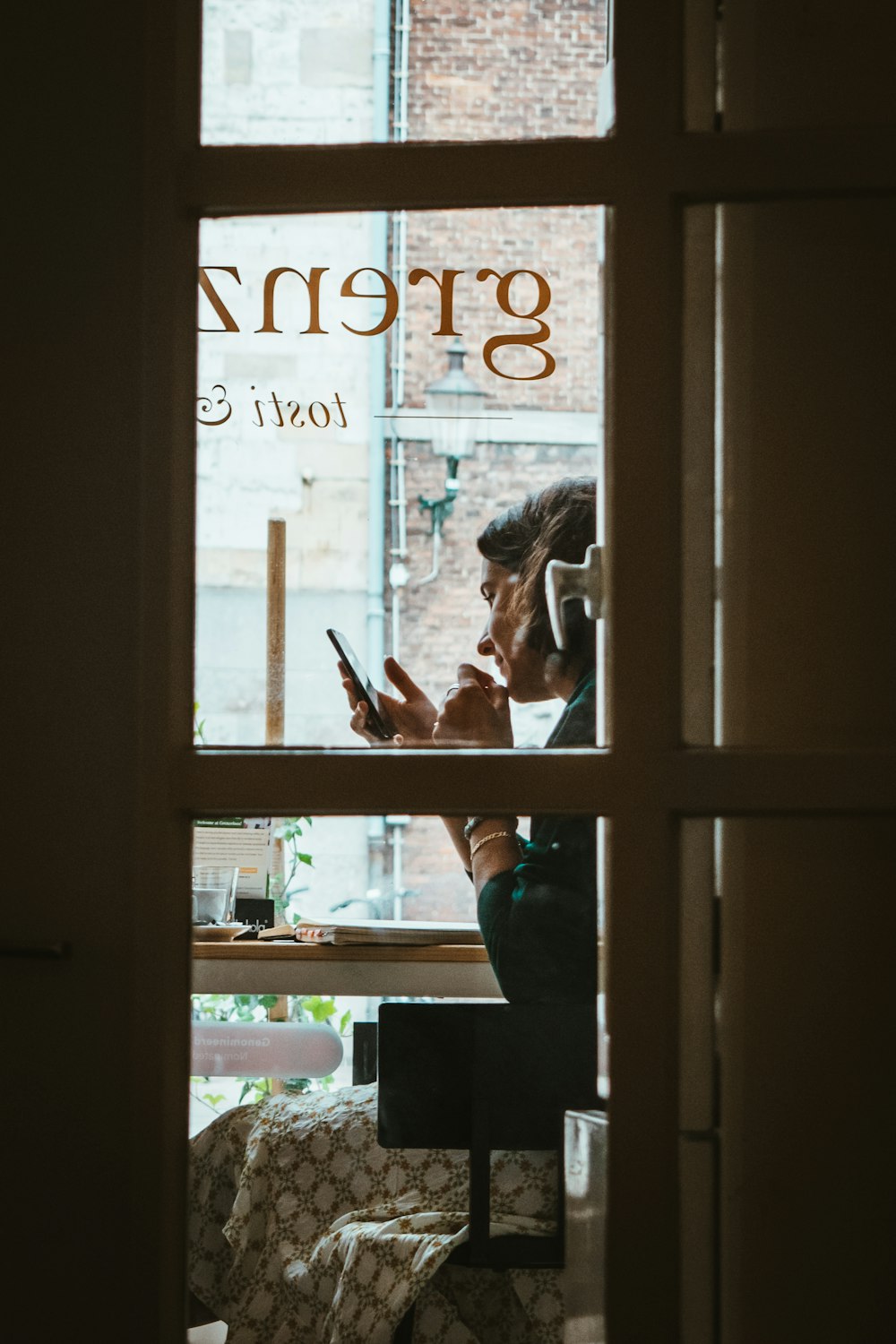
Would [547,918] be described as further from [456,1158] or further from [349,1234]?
[349,1234]

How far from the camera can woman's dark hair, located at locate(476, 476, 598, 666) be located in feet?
3.03

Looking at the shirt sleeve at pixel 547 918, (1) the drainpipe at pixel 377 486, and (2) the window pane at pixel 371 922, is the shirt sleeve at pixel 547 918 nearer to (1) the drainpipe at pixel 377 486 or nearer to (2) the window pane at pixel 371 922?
(2) the window pane at pixel 371 922

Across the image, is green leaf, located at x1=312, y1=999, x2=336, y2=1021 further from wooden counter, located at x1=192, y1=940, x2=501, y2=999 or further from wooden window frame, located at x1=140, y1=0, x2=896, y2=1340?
wooden window frame, located at x1=140, y1=0, x2=896, y2=1340

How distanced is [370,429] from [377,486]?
0.05 meters

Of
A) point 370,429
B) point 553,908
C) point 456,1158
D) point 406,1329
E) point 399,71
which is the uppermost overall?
point 399,71

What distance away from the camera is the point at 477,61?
956 millimetres

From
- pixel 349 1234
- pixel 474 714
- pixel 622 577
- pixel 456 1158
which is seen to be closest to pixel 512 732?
pixel 474 714

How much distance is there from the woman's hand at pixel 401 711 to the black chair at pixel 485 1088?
25 centimetres

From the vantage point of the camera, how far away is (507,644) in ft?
3.13

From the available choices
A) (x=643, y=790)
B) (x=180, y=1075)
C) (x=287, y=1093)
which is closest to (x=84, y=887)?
(x=180, y=1075)

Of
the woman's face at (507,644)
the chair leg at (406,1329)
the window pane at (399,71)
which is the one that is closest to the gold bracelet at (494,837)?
the woman's face at (507,644)

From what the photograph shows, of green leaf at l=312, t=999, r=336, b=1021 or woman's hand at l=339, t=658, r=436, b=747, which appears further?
green leaf at l=312, t=999, r=336, b=1021

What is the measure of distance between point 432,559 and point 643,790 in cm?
26

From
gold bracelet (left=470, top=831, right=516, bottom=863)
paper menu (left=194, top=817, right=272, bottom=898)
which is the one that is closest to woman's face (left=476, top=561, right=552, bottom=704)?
gold bracelet (left=470, top=831, right=516, bottom=863)
